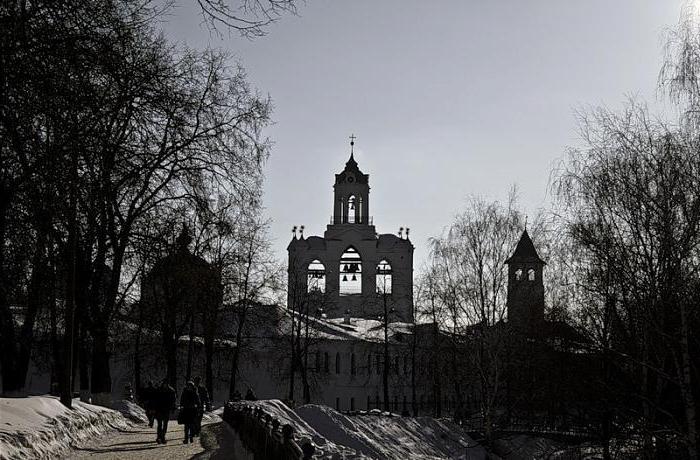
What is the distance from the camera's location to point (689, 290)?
58.3 feet

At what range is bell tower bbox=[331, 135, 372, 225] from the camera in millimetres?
76312

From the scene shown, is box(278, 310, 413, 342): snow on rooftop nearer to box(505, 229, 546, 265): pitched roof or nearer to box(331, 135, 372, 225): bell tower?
box(331, 135, 372, 225): bell tower

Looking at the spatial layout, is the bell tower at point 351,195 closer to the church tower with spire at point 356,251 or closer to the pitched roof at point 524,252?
the church tower with spire at point 356,251

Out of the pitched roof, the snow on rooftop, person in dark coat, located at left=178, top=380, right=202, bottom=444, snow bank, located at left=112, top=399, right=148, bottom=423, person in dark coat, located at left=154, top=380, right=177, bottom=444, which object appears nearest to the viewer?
person in dark coat, located at left=154, top=380, right=177, bottom=444

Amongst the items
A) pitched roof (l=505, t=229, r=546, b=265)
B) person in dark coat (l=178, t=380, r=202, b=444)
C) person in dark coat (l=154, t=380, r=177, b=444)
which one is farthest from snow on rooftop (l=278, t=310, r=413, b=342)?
person in dark coat (l=154, t=380, r=177, b=444)

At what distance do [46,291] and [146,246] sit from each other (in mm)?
3379

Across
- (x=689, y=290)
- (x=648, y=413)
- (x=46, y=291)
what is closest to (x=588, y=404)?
(x=648, y=413)

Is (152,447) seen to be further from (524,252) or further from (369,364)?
(369,364)

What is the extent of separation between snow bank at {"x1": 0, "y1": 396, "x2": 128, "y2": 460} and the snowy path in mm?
323

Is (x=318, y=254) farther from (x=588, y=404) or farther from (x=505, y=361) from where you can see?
(x=588, y=404)

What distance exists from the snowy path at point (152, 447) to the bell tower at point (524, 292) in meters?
17.2

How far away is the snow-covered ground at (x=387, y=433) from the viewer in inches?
1172

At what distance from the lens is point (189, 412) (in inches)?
811

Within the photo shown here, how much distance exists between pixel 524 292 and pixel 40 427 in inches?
1126
